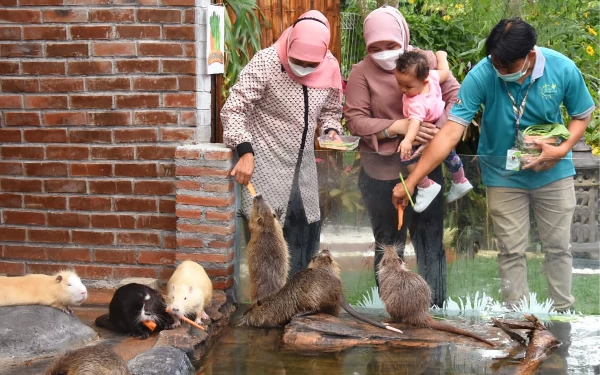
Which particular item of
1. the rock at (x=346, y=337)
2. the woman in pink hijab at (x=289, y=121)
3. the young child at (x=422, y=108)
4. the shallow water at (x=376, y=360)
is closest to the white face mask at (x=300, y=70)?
the woman in pink hijab at (x=289, y=121)

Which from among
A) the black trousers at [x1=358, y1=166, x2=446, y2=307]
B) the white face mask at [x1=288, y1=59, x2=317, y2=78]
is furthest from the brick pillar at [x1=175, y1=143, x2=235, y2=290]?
the black trousers at [x1=358, y1=166, x2=446, y2=307]

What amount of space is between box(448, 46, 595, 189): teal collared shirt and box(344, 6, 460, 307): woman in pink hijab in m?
0.36

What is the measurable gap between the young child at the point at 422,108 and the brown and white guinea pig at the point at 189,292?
1.64 metres

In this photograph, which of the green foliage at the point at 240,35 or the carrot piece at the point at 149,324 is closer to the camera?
the carrot piece at the point at 149,324

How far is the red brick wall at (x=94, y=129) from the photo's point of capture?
6.14 metres

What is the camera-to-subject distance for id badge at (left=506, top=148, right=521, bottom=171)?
572 cm

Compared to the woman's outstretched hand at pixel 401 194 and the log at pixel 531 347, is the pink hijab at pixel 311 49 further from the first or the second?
the log at pixel 531 347

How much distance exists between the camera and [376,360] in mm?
5035

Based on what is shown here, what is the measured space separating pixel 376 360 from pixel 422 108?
73.4 inches

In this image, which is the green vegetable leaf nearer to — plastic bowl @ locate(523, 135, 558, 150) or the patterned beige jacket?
plastic bowl @ locate(523, 135, 558, 150)

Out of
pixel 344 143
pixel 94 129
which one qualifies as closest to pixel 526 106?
pixel 344 143

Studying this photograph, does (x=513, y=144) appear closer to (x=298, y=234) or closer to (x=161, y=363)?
(x=298, y=234)

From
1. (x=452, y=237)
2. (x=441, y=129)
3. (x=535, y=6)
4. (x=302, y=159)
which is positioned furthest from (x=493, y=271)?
(x=535, y=6)

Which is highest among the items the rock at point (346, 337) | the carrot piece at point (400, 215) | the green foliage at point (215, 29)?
the green foliage at point (215, 29)
